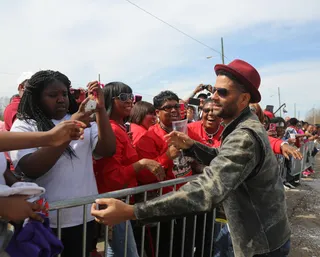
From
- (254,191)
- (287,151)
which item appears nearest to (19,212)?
(254,191)

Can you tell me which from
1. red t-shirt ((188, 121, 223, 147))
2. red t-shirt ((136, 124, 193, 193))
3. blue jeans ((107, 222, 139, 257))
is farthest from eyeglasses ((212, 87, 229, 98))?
red t-shirt ((188, 121, 223, 147))

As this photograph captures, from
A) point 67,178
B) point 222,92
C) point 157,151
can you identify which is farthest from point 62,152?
point 157,151

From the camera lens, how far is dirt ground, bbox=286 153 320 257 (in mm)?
4562

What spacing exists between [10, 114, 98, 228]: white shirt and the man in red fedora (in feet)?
1.53

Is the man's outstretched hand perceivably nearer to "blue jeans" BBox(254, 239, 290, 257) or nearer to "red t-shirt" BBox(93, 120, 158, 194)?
"red t-shirt" BBox(93, 120, 158, 194)

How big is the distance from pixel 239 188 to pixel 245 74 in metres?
0.80

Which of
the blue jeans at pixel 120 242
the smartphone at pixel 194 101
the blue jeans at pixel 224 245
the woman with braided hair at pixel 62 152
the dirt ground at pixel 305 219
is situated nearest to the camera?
the woman with braided hair at pixel 62 152

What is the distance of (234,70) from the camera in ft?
6.98

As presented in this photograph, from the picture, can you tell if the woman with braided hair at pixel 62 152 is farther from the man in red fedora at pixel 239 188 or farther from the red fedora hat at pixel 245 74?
the red fedora hat at pixel 245 74

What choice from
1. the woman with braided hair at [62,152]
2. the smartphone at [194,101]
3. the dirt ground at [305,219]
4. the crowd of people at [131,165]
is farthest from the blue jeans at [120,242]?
the smartphone at [194,101]

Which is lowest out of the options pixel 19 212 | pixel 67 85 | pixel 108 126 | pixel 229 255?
pixel 229 255

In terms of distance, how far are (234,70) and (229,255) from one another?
186 cm

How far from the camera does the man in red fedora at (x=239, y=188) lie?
1.68 metres

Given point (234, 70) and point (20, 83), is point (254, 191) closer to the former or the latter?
point (234, 70)
